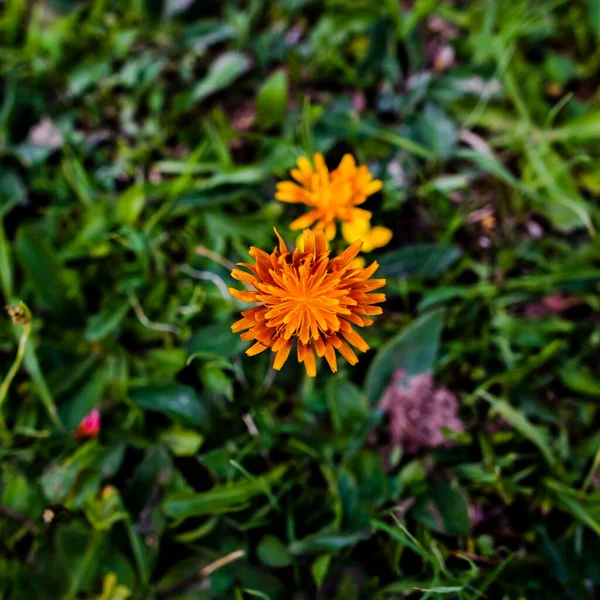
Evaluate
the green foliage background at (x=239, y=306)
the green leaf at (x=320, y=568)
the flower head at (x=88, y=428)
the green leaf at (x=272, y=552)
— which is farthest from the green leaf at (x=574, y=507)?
the flower head at (x=88, y=428)

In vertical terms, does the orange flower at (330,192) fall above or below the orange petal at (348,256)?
below

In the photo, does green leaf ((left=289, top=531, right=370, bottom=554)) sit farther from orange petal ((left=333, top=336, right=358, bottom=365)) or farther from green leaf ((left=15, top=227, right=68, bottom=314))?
green leaf ((left=15, top=227, right=68, bottom=314))

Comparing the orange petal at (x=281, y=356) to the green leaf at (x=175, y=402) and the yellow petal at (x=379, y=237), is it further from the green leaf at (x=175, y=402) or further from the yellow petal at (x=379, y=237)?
the yellow petal at (x=379, y=237)

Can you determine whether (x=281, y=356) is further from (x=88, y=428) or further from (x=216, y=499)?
(x=88, y=428)

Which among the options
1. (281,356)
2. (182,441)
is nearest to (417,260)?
(281,356)

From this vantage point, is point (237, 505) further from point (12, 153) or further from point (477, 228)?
point (12, 153)

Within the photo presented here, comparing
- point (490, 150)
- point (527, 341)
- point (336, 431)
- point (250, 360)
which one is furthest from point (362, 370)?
point (490, 150)

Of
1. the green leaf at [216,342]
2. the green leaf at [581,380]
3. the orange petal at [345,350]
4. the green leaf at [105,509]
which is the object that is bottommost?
the green leaf at [105,509]
